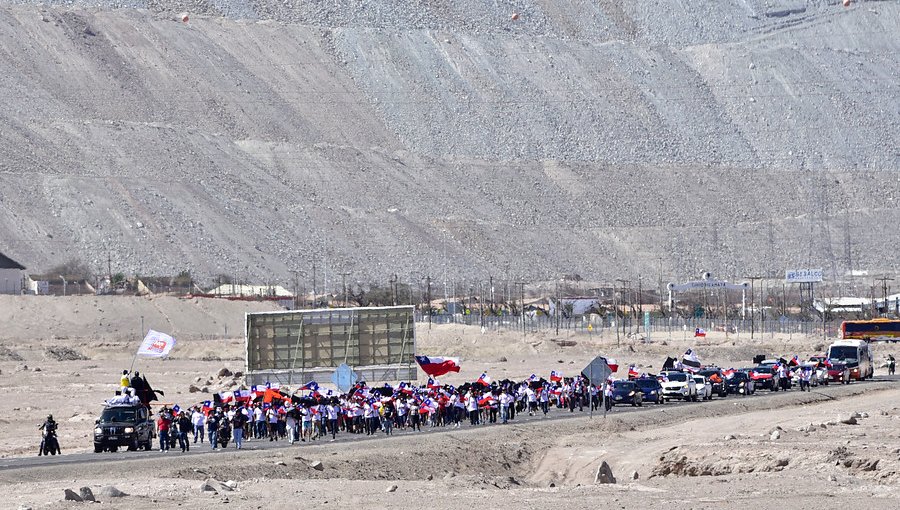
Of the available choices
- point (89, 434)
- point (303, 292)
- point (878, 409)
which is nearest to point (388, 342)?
point (89, 434)

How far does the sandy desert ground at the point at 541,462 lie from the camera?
1206 inches

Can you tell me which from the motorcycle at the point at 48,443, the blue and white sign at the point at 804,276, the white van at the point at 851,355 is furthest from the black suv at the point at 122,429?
the blue and white sign at the point at 804,276

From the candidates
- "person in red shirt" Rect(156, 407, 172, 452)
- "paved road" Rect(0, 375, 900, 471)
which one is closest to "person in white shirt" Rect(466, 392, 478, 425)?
"paved road" Rect(0, 375, 900, 471)

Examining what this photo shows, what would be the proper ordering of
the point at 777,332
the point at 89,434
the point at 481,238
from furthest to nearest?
the point at 481,238 < the point at 777,332 < the point at 89,434

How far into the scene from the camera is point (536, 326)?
104562 millimetres

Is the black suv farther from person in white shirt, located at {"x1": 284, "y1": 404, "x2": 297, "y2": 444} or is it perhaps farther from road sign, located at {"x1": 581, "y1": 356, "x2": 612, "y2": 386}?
road sign, located at {"x1": 581, "y1": 356, "x2": 612, "y2": 386}

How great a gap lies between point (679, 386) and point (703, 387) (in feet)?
4.13

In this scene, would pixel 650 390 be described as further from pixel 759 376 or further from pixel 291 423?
pixel 291 423

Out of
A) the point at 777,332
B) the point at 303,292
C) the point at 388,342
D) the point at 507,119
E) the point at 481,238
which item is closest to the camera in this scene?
the point at 388,342

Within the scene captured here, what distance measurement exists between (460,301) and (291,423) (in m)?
81.4

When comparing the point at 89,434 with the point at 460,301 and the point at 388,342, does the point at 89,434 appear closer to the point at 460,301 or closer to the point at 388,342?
the point at 388,342

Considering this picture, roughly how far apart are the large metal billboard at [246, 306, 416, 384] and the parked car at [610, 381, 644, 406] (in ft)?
20.2

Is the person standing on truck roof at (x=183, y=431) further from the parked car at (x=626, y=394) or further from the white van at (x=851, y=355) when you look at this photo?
the white van at (x=851, y=355)

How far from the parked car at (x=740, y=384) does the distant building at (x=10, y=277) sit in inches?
2308
